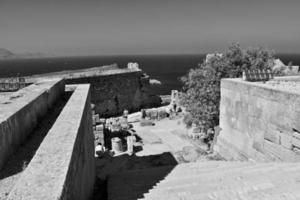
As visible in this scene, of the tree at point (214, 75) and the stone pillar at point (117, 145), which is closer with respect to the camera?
the tree at point (214, 75)

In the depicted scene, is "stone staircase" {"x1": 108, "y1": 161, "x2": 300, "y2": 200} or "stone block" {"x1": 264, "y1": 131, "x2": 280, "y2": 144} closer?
"stone staircase" {"x1": 108, "y1": 161, "x2": 300, "y2": 200}

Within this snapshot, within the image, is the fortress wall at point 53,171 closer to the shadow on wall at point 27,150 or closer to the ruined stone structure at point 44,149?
the ruined stone structure at point 44,149

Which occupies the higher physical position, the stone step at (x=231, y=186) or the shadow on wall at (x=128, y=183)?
the stone step at (x=231, y=186)

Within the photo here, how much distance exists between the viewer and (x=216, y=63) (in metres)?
13.1

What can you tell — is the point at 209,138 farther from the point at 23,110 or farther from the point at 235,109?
the point at 23,110

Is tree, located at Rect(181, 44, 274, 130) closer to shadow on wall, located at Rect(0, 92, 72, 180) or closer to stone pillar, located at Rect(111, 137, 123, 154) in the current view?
stone pillar, located at Rect(111, 137, 123, 154)

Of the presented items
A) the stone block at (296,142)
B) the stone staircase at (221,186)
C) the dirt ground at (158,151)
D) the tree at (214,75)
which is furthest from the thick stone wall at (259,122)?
the tree at (214,75)

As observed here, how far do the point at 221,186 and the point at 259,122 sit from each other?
3.86 meters

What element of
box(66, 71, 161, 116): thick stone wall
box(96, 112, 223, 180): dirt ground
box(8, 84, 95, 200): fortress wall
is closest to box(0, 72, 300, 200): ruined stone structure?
box(8, 84, 95, 200): fortress wall

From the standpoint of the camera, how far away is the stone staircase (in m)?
4.30

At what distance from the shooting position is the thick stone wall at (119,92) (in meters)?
27.1

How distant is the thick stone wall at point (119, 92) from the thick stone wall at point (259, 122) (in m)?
17.6

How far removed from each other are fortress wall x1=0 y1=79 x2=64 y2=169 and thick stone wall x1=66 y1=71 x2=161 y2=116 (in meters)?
19.5

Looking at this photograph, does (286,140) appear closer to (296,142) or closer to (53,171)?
(296,142)
